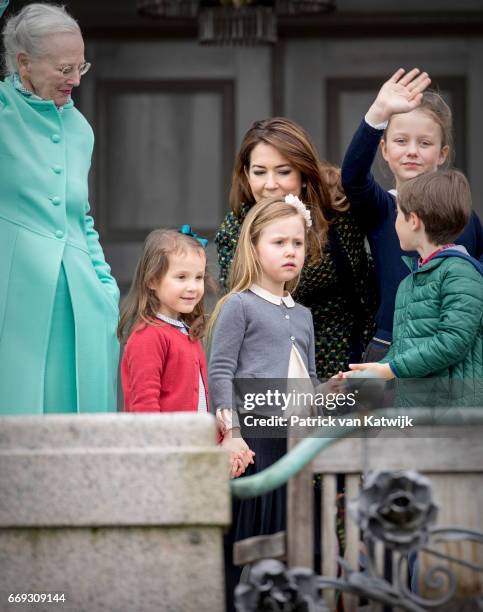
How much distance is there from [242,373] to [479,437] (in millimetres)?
962

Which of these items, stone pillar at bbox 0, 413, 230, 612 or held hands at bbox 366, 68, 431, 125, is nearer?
stone pillar at bbox 0, 413, 230, 612

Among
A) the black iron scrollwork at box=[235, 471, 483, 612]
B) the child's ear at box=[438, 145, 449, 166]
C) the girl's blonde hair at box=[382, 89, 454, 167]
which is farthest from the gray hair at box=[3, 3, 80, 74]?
the black iron scrollwork at box=[235, 471, 483, 612]

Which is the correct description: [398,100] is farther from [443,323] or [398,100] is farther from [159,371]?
[159,371]

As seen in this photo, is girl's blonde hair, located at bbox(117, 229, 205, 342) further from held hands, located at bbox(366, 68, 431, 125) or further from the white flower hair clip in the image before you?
held hands, located at bbox(366, 68, 431, 125)

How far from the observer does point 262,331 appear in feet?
13.2

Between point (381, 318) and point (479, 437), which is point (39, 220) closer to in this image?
point (381, 318)

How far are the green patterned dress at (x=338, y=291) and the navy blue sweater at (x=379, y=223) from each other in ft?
0.22

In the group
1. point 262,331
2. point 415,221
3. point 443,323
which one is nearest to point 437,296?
point 443,323

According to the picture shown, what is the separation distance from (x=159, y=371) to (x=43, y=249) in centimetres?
51

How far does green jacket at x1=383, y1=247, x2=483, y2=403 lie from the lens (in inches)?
147

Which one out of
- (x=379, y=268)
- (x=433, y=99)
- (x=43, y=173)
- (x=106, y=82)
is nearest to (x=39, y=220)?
(x=43, y=173)

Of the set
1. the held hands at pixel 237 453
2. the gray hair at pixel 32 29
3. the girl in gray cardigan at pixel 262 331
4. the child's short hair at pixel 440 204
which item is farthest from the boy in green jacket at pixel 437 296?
the gray hair at pixel 32 29

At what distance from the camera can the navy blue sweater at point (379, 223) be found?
409 centimetres

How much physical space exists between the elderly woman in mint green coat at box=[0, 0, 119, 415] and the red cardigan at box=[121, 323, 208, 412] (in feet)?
0.35
